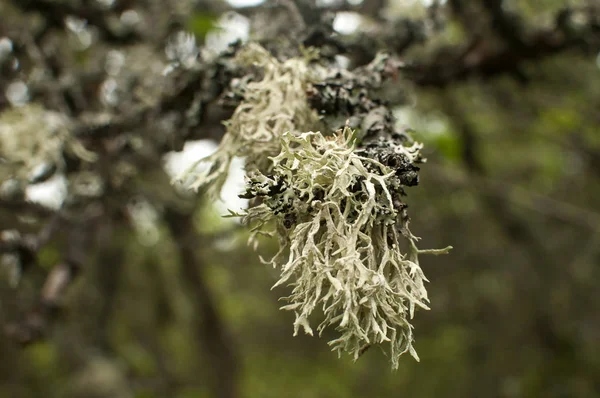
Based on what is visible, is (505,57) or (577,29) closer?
(577,29)

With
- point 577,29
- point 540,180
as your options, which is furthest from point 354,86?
point 540,180

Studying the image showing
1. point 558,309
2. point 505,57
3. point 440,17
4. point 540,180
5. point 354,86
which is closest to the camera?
point 354,86

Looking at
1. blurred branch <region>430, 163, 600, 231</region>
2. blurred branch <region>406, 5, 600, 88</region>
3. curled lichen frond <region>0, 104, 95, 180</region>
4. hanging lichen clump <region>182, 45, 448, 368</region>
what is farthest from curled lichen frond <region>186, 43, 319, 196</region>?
blurred branch <region>430, 163, 600, 231</region>

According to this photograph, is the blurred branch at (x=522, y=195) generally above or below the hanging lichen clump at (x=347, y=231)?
Answer: below

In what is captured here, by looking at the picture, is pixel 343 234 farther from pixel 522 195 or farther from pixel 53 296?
pixel 522 195

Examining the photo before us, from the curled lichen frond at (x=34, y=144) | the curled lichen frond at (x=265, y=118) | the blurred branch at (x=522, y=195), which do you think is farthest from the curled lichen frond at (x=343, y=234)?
the blurred branch at (x=522, y=195)

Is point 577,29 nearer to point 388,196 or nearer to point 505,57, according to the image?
point 505,57

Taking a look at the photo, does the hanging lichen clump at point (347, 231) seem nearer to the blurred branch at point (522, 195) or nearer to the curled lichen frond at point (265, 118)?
the curled lichen frond at point (265, 118)
